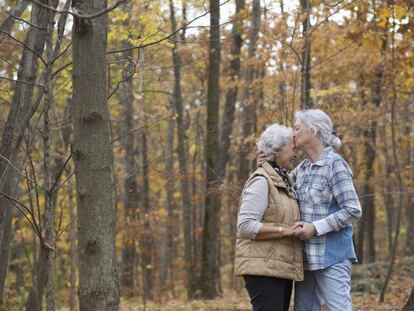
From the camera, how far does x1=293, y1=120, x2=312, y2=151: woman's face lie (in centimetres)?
398

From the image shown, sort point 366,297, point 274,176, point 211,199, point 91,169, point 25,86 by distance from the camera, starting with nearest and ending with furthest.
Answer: point 91,169 → point 274,176 → point 25,86 → point 366,297 → point 211,199

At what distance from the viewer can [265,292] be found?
3.68m

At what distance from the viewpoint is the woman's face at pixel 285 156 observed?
154 inches

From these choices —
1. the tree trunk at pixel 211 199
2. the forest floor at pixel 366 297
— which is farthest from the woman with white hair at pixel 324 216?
the tree trunk at pixel 211 199

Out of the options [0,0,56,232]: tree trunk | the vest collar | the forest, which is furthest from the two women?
[0,0,56,232]: tree trunk

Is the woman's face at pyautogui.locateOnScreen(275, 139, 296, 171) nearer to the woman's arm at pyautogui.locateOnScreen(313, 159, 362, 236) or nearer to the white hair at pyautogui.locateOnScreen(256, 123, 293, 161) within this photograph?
the white hair at pyautogui.locateOnScreen(256, 123, 293, 161)

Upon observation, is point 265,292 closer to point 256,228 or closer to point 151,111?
point 256,228

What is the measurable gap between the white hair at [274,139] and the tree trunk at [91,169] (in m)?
1.14

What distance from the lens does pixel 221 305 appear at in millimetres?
9914

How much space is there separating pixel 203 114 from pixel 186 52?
8270 millimetres

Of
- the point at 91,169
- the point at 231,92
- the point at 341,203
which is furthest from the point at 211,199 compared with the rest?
the point at 91,169

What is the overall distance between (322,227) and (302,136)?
2.07ft

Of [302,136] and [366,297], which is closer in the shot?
[302,136]

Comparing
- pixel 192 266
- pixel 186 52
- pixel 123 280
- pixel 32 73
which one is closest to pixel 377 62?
pixel 186 52
